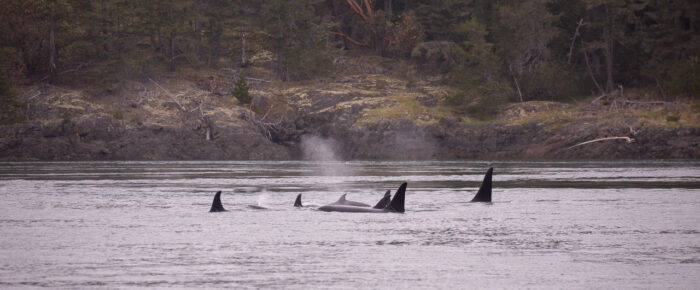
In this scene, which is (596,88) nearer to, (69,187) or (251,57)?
(251,57)

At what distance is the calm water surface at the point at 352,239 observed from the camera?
18797mm

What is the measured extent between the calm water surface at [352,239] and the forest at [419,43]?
51.1m

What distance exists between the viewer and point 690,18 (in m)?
92.4

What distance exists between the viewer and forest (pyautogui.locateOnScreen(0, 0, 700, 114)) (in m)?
93.7

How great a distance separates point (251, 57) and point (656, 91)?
161 ft

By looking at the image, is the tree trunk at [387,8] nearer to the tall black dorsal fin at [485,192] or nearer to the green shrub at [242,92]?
the green shrub at [242,92]

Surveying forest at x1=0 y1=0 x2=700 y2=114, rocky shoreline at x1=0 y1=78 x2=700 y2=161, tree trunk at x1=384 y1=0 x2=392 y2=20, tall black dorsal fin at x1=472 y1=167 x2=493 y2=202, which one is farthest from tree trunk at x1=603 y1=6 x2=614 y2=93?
tall black dorsal fin at x1=472 y1=167 x2=493 y2=202

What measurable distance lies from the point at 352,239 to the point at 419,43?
278ft

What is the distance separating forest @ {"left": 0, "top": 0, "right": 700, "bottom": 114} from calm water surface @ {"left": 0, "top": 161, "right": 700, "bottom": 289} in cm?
5111

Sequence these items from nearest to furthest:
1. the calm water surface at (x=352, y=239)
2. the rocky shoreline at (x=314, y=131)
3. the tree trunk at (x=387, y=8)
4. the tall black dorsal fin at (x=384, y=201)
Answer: the calm water surface at (x=352, y=239), the tall black dorsal fin at (x=384, y=201), the rocky shoreline at (x=314, y=131), the tree trunk at (x=387, y=8)

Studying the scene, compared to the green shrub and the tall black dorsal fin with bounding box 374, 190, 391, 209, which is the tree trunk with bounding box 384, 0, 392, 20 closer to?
the green shrub

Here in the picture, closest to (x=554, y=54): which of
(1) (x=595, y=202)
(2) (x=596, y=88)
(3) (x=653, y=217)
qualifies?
(2) (x=596, y=88)

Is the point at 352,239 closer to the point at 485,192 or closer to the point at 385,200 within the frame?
the point at 385,200

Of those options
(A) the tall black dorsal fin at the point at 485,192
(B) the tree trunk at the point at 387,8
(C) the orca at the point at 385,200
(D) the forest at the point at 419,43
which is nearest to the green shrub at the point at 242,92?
(D) the forest at the point at 419,43
